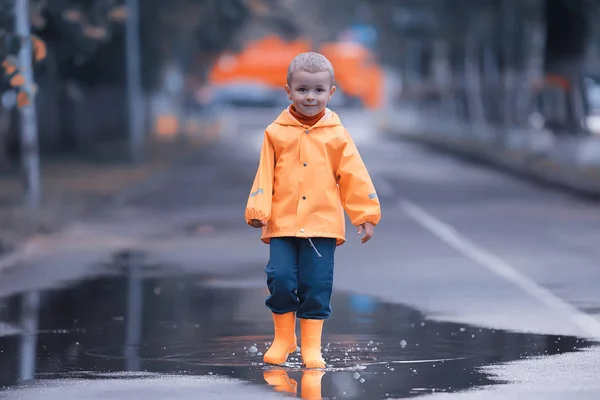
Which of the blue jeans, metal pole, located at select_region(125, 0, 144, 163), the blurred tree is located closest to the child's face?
the blue jeans

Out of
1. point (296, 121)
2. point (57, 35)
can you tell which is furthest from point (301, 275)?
point (57, 35)

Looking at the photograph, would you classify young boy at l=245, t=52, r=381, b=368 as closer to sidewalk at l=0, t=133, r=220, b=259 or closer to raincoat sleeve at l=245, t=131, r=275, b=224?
raincoat sleeve at l=245, t=131, r=275, b=224

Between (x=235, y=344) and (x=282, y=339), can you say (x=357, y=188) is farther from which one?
(x=235, y=344)

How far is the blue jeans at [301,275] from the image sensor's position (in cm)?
894

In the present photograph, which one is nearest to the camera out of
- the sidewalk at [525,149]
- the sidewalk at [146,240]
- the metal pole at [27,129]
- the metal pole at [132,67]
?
the sidewalk at [146,240]

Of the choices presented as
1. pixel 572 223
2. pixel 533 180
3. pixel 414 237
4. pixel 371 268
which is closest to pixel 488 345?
pixel 371 268

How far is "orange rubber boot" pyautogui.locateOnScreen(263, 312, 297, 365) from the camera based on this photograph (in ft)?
29.8

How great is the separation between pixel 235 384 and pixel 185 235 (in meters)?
11.5

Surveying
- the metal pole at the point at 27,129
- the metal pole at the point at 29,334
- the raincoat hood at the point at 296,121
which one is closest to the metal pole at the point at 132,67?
the metal pole at the point at 27,129

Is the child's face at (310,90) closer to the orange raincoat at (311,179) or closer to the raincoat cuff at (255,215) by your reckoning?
the orange raincoat at (311,179)

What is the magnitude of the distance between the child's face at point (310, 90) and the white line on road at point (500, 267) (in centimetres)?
280

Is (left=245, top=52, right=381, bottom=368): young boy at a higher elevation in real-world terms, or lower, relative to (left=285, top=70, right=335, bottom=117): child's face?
lower

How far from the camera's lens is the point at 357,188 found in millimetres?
8891

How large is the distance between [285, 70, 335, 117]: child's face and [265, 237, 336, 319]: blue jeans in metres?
0.75
